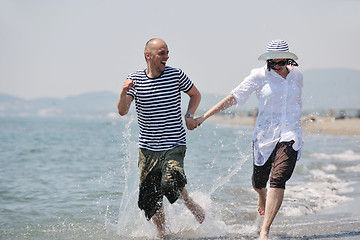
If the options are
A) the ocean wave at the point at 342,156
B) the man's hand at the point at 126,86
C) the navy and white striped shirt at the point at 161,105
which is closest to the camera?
the man's hand at the point at 126,86

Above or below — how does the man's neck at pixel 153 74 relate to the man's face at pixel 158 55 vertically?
below

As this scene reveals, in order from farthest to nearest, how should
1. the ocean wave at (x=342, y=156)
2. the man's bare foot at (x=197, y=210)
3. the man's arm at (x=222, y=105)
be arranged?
1. the ocean wave at (x=342, y=156)
2. the man's bare foot at (x=197, y=210)
3. the man's arm at (x=222, y=105)

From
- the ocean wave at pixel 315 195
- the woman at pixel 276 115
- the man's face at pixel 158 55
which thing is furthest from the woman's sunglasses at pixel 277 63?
the ocean wave at pixel 315 195

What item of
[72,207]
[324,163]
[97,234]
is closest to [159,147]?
[97,234]

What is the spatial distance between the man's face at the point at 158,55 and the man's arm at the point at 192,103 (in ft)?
1.51

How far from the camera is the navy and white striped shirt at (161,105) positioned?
498 cm

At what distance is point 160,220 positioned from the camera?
5.59 meters

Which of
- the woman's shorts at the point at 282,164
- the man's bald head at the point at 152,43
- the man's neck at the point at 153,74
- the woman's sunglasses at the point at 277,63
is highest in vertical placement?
the man's bald head at the point at 152,43

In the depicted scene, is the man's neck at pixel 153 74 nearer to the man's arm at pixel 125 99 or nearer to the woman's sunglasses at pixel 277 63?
the man's arm at pixel 125 99

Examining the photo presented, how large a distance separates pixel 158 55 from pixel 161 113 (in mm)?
584

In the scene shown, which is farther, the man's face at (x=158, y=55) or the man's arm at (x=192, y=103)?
the man's arm at (x=192, y=103)

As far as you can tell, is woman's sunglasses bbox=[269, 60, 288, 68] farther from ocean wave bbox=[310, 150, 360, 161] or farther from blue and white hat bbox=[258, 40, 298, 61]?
ocean wave bbox=[310, 150, 360, 161]

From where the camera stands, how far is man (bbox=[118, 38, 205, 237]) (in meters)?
4.95

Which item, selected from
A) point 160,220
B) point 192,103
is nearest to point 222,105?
point 192,103
